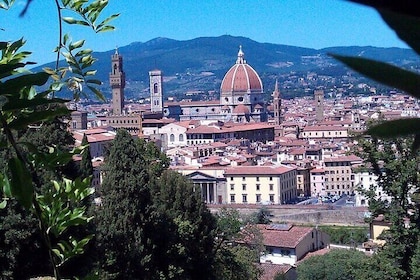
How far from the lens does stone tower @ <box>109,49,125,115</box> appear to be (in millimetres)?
39469

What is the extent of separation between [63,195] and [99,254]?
352cm

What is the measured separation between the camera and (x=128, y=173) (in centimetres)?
559

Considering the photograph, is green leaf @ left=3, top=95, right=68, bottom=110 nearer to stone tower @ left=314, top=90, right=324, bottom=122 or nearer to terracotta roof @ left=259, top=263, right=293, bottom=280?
terracotta roof @ left=259, top=263, right=293, bottom=280

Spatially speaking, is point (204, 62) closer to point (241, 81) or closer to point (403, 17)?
point (241, 81)

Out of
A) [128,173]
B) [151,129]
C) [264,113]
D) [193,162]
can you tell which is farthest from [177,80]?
[128,173]

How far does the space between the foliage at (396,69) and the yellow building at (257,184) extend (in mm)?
23270

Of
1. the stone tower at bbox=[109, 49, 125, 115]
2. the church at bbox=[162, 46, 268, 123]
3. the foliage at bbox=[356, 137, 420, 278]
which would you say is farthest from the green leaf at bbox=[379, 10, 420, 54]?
the church at bbox=[162, 46, 268, 123]

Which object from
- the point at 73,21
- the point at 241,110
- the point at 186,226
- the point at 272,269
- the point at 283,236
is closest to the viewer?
the point at 73,21

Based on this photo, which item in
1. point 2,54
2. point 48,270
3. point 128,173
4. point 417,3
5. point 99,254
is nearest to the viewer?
point 417,3

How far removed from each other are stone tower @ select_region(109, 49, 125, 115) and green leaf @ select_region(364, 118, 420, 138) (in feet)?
128

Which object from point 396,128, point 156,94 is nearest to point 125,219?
point 396,128

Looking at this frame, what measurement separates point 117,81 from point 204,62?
83.4 meters

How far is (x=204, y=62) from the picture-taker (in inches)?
4867

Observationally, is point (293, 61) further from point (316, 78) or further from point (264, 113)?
point (264, 113)
